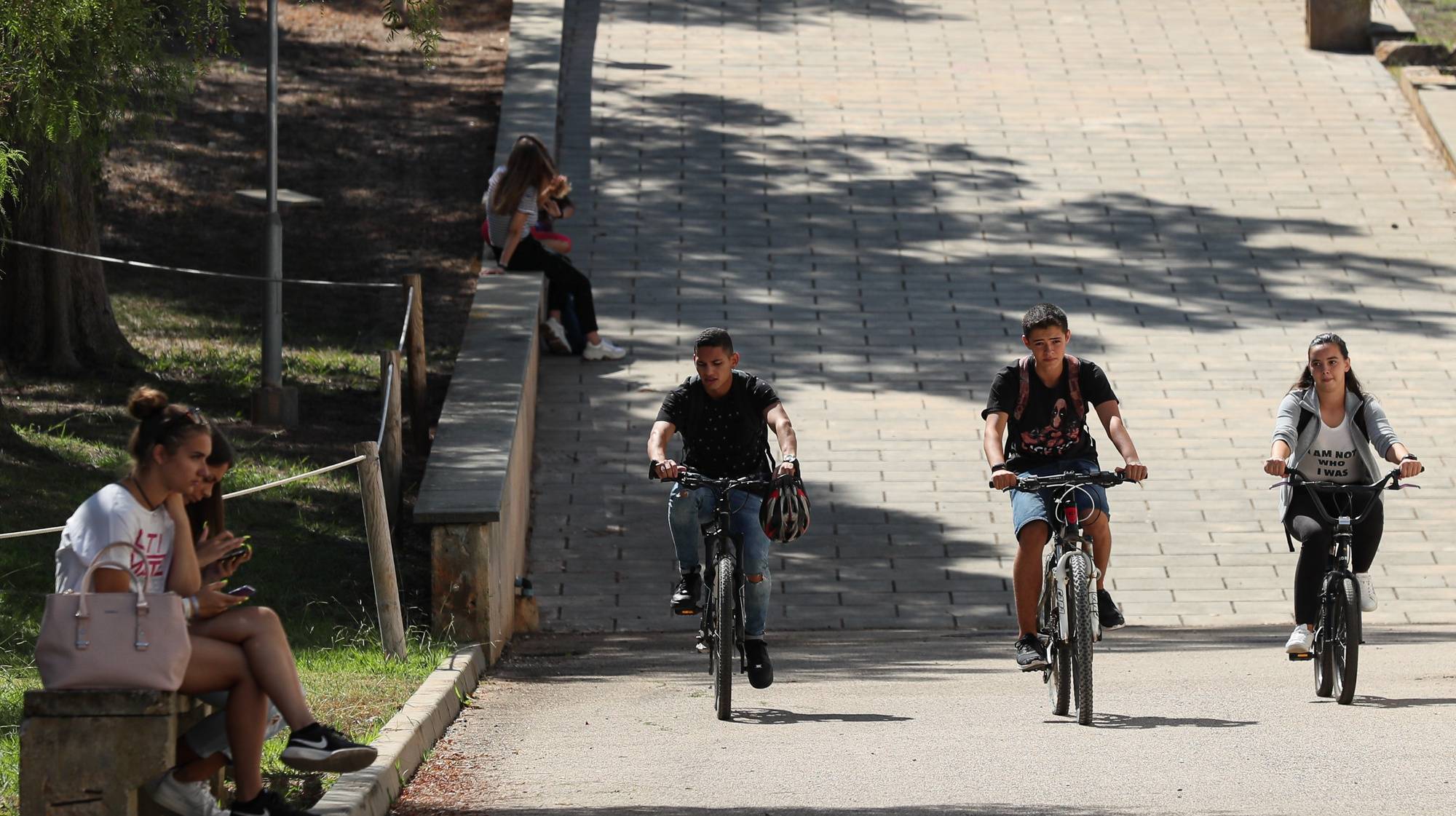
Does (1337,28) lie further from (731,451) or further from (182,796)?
(182,796)

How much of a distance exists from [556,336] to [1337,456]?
6.89 m

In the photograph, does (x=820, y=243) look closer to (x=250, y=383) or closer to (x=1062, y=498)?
(x=250, y=383)

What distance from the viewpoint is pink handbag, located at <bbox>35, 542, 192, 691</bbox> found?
15.8 feet

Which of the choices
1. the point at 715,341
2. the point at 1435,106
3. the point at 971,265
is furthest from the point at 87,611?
the point at 1435,106

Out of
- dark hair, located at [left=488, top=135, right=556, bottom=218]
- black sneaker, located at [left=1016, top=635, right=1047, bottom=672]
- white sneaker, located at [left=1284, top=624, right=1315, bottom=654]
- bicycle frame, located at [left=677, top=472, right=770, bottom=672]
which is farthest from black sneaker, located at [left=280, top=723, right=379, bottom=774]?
dark hair, located at [left=488, top=135, right=556, bottom=218]

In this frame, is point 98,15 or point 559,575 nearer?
point 98,15

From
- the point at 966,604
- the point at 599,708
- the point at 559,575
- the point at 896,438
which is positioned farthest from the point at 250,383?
the point at 599,708

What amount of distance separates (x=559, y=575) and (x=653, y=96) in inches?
338

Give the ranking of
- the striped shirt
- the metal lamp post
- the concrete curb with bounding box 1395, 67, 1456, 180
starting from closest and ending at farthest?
the metal lamp post < the striped shirt < the concrete curb with bounding box 1395, 67, 1456, 180

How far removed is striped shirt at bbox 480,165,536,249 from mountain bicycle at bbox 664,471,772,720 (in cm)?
579

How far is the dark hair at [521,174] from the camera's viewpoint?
13266 mm

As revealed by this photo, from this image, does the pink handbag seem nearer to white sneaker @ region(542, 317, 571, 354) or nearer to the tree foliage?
the tree foliage

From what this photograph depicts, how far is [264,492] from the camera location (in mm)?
11266

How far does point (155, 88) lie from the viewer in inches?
389
